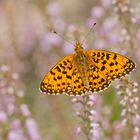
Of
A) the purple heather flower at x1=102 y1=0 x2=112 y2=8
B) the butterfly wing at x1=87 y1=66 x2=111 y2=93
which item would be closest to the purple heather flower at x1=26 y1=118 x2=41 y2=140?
the butterfly wing at x1=87 y1=66 x2=111 y2=93

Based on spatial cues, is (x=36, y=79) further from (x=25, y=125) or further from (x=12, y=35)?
(x=25, y=125)

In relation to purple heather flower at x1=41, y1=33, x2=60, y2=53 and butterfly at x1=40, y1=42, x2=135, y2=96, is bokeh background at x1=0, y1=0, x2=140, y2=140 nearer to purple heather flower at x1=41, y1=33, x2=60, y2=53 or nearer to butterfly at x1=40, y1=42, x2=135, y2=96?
purple heather flower at x1=41, y1=33, x2=60, y2=53

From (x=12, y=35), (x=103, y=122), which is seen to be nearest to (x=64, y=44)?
(x=12, y=35)

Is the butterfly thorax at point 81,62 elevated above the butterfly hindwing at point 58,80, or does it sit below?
above

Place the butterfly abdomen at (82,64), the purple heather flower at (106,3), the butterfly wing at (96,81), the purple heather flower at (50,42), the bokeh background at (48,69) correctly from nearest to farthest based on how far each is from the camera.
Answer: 1. the butterfly wing at (96,81)
2. the butterfly abdomen at (82,64)
3. the bokeh background at (48,69)
4. the purple heather flower at (106,3)
5. the purple heather flower at (50,42)

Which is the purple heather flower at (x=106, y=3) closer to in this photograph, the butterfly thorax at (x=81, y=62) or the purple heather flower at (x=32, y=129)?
the butterfly thorax at (x=81, y=62)

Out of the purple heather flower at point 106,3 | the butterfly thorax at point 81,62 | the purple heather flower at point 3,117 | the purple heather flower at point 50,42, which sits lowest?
the purple heather flower at point 3,117

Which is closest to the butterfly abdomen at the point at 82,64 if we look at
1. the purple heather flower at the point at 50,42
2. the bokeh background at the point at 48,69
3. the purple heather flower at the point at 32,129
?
the bokeh background at the point at 48,69
